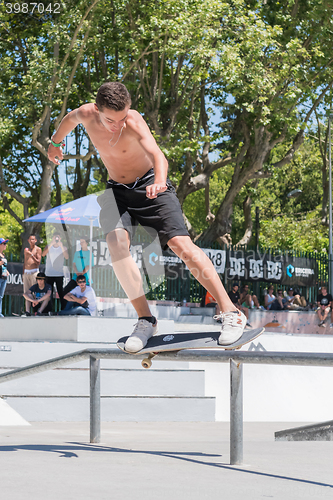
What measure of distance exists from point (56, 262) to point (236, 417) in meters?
9.24

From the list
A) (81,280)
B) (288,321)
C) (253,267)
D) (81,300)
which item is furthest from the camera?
(253,267)

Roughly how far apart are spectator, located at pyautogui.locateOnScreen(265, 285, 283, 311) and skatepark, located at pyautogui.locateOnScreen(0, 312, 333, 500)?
21.7 feet

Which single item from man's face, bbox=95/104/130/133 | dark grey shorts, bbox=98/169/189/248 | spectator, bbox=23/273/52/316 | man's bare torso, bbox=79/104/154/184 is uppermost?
man's face, bbox=95/104/130/133

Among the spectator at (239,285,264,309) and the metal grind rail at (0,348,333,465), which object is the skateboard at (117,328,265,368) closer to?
the metal grind rail at (0,348,333,465)

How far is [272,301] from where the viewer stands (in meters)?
18.2

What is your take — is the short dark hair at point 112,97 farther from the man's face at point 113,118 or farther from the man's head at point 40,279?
→ the man's head at point 40,279

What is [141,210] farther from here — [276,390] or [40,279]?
[40,279]

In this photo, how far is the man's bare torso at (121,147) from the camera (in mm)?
3998

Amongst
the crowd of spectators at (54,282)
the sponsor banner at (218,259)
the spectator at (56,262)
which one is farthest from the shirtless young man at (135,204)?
the sponsor banner at (218,259)

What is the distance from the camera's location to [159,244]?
4359mm

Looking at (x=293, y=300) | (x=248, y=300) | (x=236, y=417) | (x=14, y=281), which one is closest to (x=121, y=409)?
(x=236, y=417)

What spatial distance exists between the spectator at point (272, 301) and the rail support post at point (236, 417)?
13660mm

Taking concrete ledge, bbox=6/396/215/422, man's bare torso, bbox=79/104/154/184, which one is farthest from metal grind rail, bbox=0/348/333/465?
concrete ledge, bbox=6/396/215/422

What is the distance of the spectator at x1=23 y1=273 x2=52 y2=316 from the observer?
1227 cm
